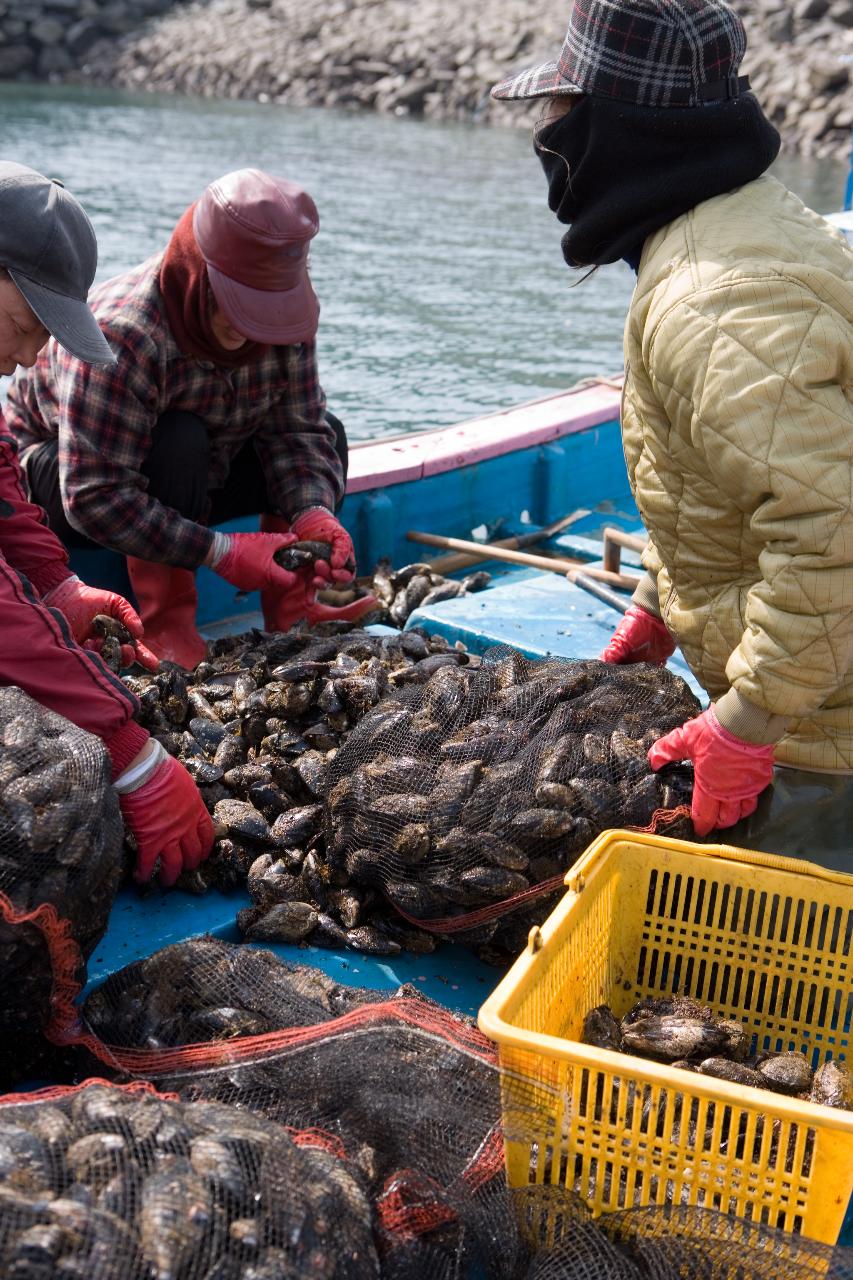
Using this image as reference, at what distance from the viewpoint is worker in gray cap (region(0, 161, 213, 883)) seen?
275 cm

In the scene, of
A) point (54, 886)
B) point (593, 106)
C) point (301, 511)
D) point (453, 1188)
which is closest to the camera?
point (453, 1188)

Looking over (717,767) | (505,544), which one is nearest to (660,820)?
(717,767)

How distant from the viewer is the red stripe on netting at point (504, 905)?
9.53 feet

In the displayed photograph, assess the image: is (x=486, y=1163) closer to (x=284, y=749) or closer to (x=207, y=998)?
(x=207, y=998)

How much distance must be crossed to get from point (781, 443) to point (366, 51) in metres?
36.0

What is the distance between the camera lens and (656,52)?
8.55ft

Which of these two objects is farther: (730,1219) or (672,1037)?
(672,1037)

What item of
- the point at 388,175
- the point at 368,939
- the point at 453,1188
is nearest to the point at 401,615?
the point at 368,939

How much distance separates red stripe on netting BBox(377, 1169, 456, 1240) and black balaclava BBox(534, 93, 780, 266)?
1.87 meters

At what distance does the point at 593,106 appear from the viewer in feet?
8.77

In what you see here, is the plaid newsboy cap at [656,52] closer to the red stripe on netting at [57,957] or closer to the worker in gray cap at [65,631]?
the worker in gray cap at [65,631]

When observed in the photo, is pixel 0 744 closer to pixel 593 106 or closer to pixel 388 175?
pixel 593 106

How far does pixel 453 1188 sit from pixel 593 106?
82.5 inches

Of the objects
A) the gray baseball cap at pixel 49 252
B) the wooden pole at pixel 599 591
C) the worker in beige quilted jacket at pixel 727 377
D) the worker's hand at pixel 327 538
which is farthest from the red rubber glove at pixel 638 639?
the gray baseball cap at pixel 49 252
